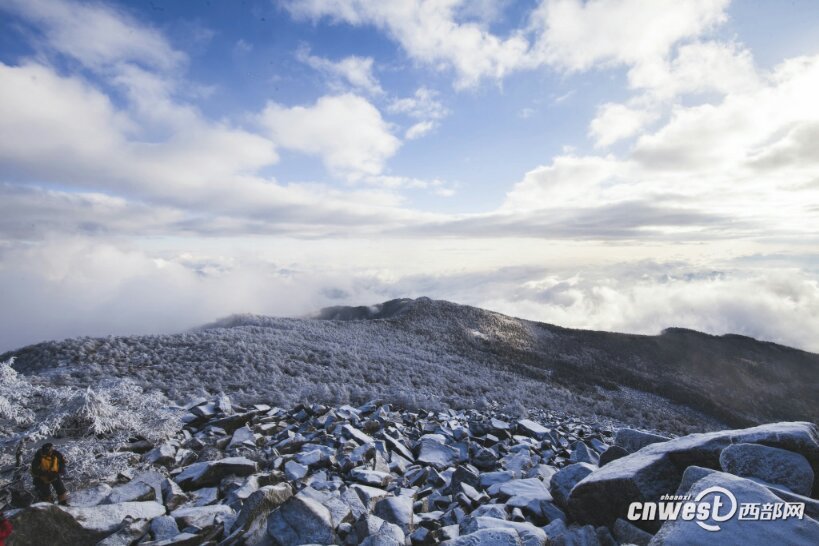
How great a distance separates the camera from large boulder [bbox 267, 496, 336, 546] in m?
4.84

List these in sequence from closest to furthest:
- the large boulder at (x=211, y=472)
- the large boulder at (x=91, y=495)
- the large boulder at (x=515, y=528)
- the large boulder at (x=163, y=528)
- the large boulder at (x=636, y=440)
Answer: the large boulder at (x=515, y=528)
the large boulder at (x=163, y=528)
the large boulder at (x=91, y=495)
the large boulder at (x=211, y=472)
the large boulder at (x=636, y=440)

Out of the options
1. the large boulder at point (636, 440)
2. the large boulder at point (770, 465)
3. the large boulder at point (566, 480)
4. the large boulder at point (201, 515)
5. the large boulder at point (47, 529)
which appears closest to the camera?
the large boulder at point (47, 529)

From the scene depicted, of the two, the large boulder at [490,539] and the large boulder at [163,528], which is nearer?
the large boulder at [490,539]

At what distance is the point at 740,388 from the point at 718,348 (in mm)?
12229

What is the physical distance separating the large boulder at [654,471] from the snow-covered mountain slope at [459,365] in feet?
32.2

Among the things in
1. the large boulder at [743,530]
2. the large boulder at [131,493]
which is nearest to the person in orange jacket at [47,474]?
the large boulder at [131,493]

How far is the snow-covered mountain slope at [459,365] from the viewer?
17.1 meters

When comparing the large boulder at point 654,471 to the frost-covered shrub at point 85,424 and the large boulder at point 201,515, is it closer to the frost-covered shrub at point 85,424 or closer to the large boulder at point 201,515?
the large boulder at point 201,515

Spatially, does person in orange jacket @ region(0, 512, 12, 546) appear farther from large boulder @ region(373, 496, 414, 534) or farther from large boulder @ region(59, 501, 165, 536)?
large boulder @ region(373, 496, 414, 534)

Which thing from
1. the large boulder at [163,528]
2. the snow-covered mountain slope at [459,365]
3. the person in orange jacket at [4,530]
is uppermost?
the person in orange jacket at [4,530]

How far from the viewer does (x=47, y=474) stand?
19.2ft

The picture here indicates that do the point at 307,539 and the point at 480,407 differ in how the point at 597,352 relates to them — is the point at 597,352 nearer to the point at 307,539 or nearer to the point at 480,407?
the point at 480,407

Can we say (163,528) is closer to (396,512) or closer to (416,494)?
(396,512)

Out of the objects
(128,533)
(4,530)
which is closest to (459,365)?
(128,533)
